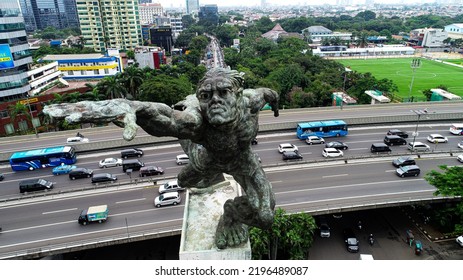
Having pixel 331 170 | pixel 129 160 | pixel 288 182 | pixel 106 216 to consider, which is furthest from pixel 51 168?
pixel 331 170

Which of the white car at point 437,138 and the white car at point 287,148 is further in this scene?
the white car at point 437,138

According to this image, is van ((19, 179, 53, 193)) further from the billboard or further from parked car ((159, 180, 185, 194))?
the billboard

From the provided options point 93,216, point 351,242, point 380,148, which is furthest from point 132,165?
point 380,148

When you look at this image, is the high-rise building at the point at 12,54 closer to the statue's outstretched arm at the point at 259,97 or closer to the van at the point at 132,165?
the van at the point at 132,165

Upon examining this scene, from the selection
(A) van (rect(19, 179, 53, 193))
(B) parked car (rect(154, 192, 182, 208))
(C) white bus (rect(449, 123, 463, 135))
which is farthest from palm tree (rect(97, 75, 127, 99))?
(C) white bus (rect(449, 123, 463, 135))

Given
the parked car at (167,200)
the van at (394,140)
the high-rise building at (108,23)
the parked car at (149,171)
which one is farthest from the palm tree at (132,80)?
the high-rise building at (108,23)
